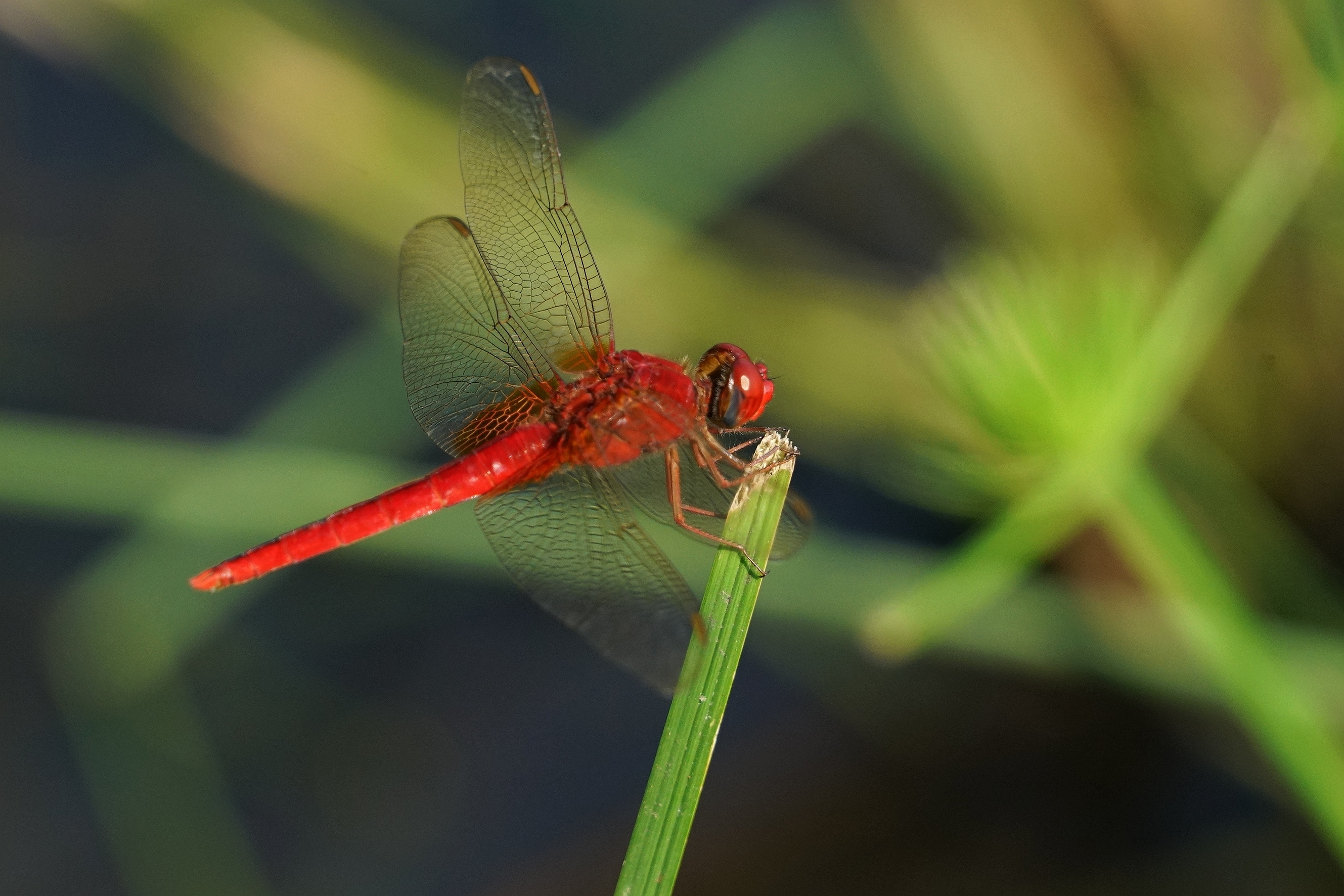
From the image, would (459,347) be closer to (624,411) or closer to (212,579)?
(624,411)

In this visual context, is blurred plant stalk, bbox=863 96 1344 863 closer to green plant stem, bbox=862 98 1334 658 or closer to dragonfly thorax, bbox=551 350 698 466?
green plant stem, bbox=862 98 1334 658

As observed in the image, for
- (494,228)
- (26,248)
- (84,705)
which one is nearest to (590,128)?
(494,228)

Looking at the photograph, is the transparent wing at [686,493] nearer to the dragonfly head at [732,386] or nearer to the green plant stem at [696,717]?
the dragonfly head at [732,386]

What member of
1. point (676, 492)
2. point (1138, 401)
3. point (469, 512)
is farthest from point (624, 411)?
point (1138, 401)

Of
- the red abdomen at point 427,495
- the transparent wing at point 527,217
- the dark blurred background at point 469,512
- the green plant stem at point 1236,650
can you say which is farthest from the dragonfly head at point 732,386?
the green plant stem at point 1236,650

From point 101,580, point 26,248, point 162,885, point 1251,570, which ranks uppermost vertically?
point 26,248

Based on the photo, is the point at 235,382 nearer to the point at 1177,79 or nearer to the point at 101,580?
the point at 101,580
